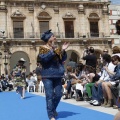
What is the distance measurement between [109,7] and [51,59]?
25.7 meters

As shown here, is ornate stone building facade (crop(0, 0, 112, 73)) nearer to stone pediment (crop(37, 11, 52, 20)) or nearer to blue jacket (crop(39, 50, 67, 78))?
stone pediment (crop(37, 11, 52, 20))

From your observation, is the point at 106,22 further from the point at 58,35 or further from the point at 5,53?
the point at 5,53

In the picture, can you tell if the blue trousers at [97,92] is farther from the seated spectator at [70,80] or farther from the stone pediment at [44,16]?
the stone pediment at [44,16]

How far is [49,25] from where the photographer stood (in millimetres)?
27938

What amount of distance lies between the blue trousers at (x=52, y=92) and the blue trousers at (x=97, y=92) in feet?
8.06

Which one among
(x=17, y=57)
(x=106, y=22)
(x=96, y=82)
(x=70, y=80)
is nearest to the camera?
(x=96, y=82)

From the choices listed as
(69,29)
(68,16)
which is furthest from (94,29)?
(68,16)

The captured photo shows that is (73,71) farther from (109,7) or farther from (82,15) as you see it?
(109,7)

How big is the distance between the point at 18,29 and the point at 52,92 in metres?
21.8

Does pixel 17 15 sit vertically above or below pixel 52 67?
above

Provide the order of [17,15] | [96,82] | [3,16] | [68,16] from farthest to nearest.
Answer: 1. [68,16]
2. [17,15]
3. [3,16]
4. [96,82]

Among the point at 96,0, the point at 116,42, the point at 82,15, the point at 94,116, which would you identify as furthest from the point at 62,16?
the point at 94,116

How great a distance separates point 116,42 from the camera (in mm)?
29938

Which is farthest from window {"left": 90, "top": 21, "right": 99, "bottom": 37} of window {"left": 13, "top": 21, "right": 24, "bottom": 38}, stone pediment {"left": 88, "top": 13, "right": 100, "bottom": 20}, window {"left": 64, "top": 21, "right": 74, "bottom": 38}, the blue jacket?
the blue jacket
